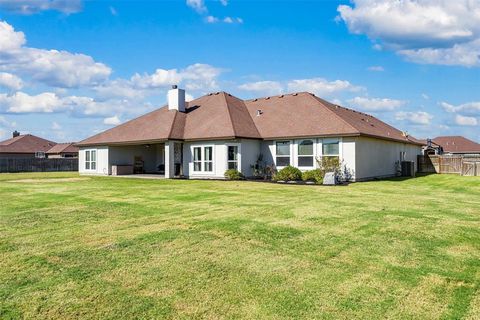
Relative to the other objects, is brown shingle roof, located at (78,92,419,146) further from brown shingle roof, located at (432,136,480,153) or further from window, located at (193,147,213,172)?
brown shingle roof, located at (432,136,480,153)

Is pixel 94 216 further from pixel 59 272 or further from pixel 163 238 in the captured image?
pixel 59 272

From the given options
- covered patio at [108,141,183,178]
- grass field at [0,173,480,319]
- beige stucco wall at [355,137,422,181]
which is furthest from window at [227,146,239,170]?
grass field at [0,173,480,319]

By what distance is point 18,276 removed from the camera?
5.48 meters

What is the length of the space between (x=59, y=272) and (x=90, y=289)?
93 centimetres

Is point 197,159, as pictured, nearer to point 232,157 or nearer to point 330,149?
point 232,157

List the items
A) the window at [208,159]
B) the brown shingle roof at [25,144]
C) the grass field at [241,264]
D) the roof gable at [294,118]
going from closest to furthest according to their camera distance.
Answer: the grass field at [241,264] → the roof gable at [294,118] → the window at [208,159] → the brown shingle roof at [25,144]

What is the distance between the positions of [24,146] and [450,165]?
185ft

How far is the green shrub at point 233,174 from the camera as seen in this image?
2372 centimetres

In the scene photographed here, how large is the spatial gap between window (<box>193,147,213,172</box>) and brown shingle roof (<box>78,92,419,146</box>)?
99 cm

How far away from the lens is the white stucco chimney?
29.6 m

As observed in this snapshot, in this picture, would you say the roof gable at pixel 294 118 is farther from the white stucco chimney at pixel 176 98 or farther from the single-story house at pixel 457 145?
the single-story house at pixel 457 145

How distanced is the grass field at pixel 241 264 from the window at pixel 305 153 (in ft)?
44.0

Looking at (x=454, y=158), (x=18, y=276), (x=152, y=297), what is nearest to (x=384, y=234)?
(x=152, y=297)

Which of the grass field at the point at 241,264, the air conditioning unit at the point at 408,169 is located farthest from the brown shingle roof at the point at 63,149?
the grass field at the point at 241,264
